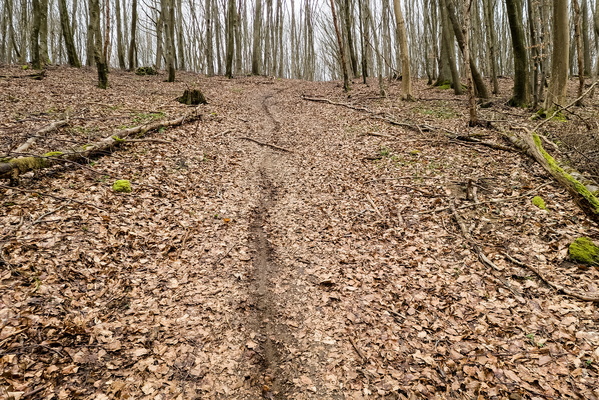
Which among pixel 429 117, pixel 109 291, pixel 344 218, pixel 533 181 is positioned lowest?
pixel 109 291

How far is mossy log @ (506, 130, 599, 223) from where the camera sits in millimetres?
5551

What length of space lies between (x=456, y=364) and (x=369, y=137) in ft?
28.7

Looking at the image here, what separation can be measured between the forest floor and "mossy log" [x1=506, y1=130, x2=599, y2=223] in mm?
230

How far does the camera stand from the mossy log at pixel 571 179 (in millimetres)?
5551

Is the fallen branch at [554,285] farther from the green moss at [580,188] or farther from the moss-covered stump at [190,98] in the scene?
the moss-covered stump at [190,98]

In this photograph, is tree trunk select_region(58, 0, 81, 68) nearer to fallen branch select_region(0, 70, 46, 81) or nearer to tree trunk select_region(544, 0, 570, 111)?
fallen branch select_region(0, 70, 46, 81)

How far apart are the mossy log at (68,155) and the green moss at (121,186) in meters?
1.00

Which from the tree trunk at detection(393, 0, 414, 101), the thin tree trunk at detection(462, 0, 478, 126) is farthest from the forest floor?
the tree trunk at detection(393, 0, 414, 101)

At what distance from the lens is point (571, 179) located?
6016mm

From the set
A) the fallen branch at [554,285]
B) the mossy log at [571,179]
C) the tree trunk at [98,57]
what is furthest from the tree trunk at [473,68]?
the tree trunk at [98,57]

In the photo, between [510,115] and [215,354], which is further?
[510,115]

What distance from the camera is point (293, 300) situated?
485 centimetres

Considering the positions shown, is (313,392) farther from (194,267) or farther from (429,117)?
(429,117)

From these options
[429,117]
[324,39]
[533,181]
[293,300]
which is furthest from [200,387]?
[324,39]
